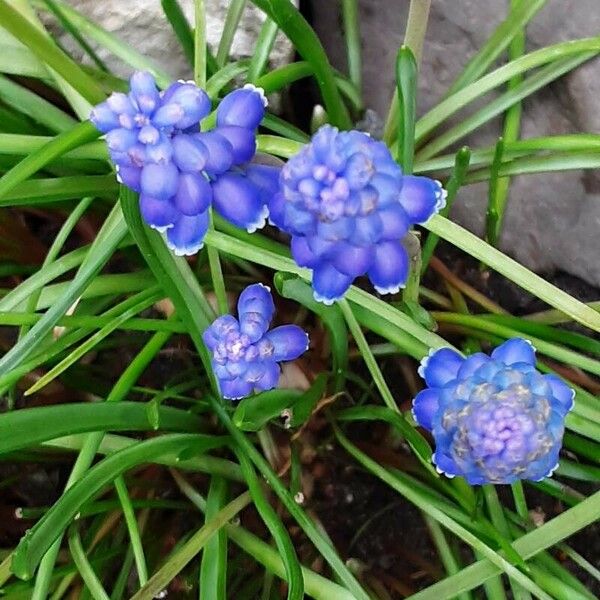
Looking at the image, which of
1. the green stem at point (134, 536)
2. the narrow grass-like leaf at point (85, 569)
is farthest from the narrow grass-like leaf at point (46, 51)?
the narrow grass-like leaf at point (85, 569)

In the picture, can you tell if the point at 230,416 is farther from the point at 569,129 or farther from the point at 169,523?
the point at 569,129

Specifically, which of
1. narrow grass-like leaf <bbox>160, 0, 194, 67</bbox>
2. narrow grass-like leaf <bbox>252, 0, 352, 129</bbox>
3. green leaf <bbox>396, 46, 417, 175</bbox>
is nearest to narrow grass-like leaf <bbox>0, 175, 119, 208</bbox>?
narrow grass-like leaf <bbox>160, 0, 194, 67</bbox>

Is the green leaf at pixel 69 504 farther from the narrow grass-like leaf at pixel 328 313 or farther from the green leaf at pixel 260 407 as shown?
the narrow grass-like leaf at pixel 328 313

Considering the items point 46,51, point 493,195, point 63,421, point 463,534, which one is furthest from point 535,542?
point 46,51

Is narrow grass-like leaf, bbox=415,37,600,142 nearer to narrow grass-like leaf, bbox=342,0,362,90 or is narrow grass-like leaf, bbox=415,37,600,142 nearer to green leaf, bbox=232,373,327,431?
narrow grass-like leaf, bbox=342,0,362,90

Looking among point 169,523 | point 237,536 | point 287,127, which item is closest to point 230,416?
point 237,536

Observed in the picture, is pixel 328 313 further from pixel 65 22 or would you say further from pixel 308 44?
pixel 65 22
